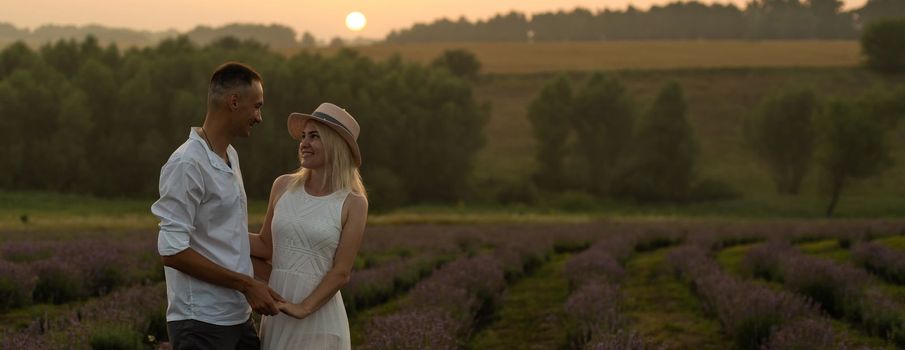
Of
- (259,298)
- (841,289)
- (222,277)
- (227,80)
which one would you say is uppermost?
(227,80)

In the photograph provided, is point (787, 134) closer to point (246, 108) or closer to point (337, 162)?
point (337, 162)

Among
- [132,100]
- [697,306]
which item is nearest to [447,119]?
[132,100]

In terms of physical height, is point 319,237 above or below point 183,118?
above

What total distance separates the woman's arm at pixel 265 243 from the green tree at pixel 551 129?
191 ft

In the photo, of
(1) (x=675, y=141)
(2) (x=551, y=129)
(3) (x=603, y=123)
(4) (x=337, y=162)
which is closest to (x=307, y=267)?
(4) (x=337, y=162)

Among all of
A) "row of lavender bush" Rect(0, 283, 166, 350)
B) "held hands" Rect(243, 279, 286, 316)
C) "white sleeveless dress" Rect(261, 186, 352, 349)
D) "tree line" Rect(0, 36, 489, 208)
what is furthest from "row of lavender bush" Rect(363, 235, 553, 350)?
"tree line" Rect(0, 36, 489, 208)

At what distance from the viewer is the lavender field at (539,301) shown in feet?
22.2

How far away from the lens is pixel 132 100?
173 ft

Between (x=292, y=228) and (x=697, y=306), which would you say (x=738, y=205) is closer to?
(x=697, y=306)

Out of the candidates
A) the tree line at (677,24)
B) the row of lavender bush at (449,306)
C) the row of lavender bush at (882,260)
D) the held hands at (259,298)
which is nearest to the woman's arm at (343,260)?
the held hands at (259,298)

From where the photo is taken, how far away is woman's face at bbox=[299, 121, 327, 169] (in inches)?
165

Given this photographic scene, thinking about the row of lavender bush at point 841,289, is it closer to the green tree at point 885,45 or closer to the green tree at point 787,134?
the green tree at point 787,134

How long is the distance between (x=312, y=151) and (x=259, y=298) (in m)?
0.73

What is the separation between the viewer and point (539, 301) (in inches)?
449
